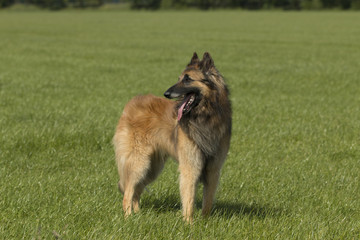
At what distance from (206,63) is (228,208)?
1.84 m

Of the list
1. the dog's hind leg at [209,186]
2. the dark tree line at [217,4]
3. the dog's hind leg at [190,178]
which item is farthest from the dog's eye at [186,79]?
the dark tree line at [217,4]

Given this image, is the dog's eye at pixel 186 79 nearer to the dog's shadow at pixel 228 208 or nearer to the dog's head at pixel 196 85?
the dog's head at pixel 196 85

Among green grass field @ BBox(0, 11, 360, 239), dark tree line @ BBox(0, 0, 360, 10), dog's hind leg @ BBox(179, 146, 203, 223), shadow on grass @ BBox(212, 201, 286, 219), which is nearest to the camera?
green grass field @ BBox(0, 11, 360, 239)

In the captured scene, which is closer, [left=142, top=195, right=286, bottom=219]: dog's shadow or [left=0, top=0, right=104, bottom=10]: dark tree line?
[left=142, top=195, right=286, bottom=219]: dog's shadow

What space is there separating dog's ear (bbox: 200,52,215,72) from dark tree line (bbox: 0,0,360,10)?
104725 mm

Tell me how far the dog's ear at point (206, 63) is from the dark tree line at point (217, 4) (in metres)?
105

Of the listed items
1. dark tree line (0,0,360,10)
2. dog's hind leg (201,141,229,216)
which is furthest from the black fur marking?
dark tree line (0,0,360,10)

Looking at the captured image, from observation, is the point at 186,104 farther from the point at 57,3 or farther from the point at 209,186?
the point at 57,3

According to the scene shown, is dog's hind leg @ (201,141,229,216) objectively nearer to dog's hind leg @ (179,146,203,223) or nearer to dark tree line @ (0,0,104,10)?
dog's hind leg @ (179,146,203,223)

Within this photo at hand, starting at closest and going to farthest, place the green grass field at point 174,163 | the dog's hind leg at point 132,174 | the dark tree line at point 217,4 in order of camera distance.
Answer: the green grass field at point 174,163, the dog's hind leg at point 132,174, the dark tree line at point 217,4

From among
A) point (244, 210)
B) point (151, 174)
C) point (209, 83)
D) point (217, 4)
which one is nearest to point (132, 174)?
point (151, 174)

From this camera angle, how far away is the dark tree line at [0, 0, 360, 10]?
10662 cm

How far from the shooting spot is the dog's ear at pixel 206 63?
4961mm

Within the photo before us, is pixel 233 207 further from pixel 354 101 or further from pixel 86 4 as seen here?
pixel 86 4
